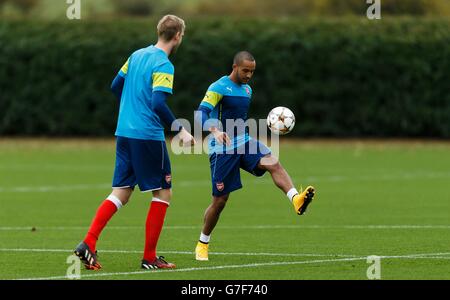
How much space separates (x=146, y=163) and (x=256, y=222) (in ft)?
18.7

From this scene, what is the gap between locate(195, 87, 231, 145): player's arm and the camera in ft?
40.9

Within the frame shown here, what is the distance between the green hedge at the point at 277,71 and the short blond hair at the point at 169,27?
25225 millimetres

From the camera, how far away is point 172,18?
39.8 ft

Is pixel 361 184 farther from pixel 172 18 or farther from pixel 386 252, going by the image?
pixel 172 18

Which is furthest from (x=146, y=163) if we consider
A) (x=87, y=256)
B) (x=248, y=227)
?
(x=248, y=227)

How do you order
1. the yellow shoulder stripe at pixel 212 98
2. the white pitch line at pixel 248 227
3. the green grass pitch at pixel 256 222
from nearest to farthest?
the green grass pitch at pixel 256 222, the yellow shoulder stripe at pixel 212 98, the white pitch line at pixel 248 227

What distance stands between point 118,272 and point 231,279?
1.29 meters

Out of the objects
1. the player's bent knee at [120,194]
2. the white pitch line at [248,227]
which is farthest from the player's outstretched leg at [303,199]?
the white pitch line at [248,227]

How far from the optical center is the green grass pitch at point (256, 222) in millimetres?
12297

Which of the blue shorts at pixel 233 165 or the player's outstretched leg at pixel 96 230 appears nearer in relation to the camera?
the player's outstretched leg at pixel 96 230

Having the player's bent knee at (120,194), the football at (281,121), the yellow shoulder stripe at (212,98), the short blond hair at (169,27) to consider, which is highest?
the short blond hair at (169,27)

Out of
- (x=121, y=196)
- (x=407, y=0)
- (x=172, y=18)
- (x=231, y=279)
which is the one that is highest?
(x=407, y=0)

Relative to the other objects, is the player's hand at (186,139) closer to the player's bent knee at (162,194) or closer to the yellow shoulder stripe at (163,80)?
the yellow shoulder stripe at (163,80)

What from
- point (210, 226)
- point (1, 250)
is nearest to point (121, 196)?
point (210, 226)
